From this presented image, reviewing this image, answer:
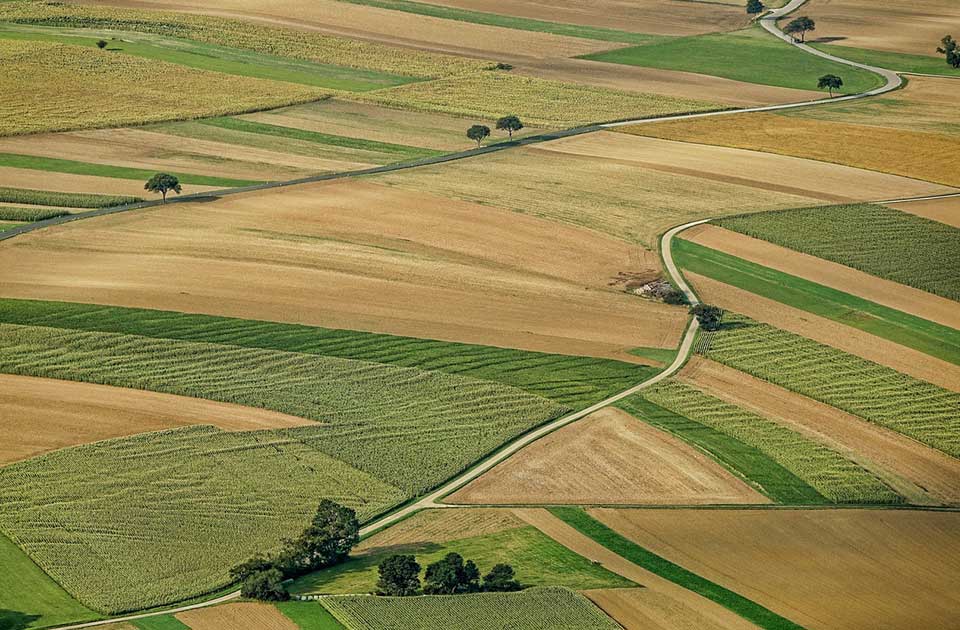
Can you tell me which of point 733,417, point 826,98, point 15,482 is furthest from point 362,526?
point 826,98

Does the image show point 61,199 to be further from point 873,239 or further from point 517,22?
point 517,22

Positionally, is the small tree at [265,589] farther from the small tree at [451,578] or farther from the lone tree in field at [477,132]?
the lone tree in field at [477,132]

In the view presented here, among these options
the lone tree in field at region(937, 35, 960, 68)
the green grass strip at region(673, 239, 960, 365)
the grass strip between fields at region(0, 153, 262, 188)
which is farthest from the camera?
the lone tree in field at region(937, 35, 960, 68)

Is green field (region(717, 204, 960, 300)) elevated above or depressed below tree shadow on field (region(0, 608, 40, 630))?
above

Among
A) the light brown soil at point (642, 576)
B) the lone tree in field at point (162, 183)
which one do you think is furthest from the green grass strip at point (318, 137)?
the light brown soil at point (642, 576)

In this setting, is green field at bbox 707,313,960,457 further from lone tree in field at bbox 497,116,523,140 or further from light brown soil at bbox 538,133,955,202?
lone tree in field at bbox 497,116,523,140

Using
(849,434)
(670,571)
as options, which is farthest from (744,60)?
(670,571)

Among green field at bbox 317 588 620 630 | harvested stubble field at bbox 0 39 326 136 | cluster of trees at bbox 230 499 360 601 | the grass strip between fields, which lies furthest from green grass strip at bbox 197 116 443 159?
green field at bbox 317 588 620 630
